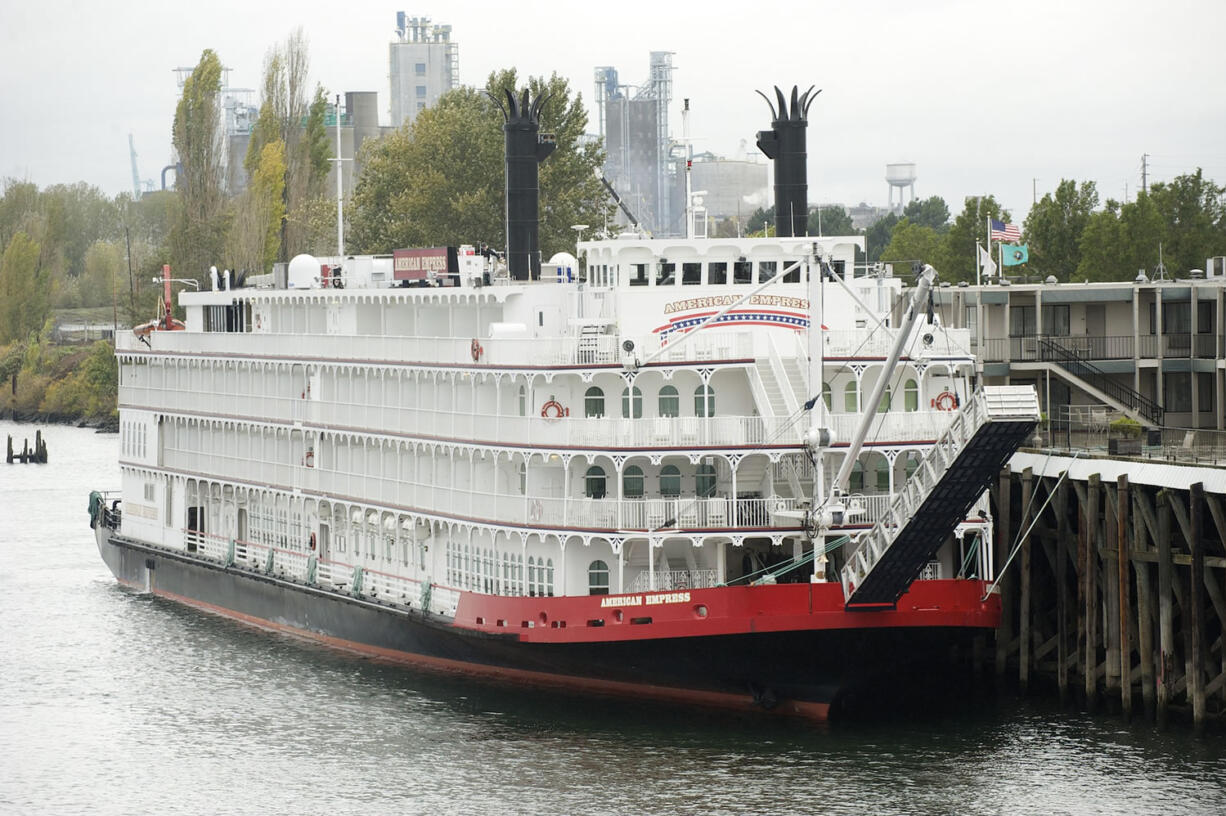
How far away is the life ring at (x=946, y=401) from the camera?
3525 cm

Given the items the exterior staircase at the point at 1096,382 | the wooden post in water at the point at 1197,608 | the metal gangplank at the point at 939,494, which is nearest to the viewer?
the metal gangplank at the point at 939,494

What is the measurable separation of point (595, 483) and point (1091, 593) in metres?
9.25

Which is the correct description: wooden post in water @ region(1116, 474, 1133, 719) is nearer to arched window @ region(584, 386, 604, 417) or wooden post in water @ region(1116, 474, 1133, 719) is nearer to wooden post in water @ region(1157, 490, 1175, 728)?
wooden post in water @ region(1157, 490, 1175, 728)

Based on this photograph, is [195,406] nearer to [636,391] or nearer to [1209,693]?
→ [636,391]

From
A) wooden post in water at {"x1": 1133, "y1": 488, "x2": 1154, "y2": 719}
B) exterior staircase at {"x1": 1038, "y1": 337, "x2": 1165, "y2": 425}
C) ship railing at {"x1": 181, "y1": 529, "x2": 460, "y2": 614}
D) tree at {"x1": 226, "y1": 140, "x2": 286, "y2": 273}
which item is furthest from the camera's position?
tree at {"x1": 226, "y1": 140, "x2": 286, "y2": 273}

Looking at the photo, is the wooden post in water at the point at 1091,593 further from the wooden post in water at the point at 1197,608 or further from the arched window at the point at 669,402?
the arched window at the point at 669,402

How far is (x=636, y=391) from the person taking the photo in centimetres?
3491

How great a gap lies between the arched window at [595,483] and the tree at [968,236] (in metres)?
35.8

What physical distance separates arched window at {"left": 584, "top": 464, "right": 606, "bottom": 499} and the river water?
12.7 ft

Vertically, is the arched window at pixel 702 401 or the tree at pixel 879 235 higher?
the tree at pixel 879 235

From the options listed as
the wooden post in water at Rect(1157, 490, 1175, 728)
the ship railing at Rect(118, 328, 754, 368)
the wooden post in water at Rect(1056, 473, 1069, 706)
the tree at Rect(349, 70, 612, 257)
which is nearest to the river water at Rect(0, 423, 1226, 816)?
the wooden post in water at Rect(1157, 490, 1175, 728)

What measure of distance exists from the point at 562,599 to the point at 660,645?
197 centimetres

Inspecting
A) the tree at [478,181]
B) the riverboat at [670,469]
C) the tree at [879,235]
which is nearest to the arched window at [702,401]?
the riverboat at [670,469]

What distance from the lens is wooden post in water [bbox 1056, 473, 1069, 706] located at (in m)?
35.6
